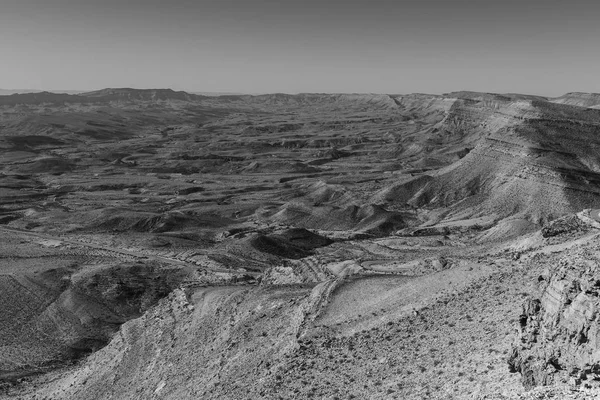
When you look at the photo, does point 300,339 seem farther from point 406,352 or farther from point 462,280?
point 462,280

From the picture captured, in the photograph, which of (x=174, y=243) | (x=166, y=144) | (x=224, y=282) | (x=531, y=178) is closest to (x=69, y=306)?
(x=224, y=282)

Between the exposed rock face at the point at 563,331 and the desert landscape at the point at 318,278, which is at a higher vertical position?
the exposed rock face at the point at 563,331

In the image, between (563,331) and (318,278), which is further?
(318,278)

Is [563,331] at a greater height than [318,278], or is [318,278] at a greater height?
[563,331]

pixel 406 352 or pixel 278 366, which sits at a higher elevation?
pixel 406 352

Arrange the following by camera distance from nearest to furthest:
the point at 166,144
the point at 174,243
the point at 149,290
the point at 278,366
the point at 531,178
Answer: the point at 278,366 → the point at 149,290 → the point at 174,243 → the point at 531,178 → the point at 166,144
